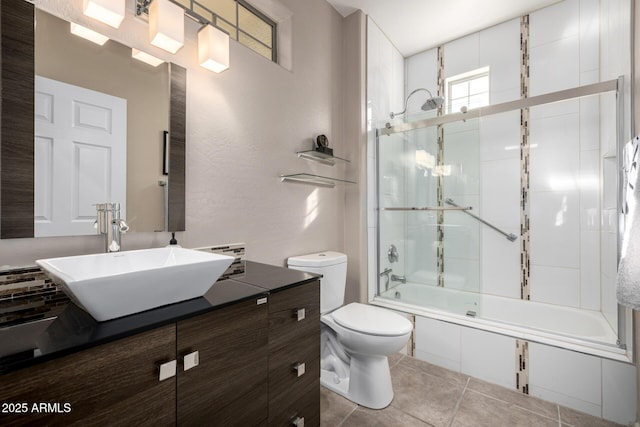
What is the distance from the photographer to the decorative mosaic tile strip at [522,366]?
Answer: 1.75 metres

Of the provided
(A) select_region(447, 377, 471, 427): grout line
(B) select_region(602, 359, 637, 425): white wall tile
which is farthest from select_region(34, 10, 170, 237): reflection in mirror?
(B) select_region(602, 359, 637, 425): white wall tile

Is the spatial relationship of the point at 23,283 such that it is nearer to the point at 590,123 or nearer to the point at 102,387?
the point at 102,387

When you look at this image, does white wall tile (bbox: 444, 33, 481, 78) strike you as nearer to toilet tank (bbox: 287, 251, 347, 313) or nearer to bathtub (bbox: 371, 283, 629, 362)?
bathtub (bbox: 371, 283, 629, 362)

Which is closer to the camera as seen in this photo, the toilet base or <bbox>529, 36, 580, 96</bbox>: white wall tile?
the toilet base

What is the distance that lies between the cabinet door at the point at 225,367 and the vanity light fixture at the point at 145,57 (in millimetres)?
1131

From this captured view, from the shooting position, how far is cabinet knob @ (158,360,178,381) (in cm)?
77

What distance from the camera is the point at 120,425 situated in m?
0.69

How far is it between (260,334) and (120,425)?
446 millimetres

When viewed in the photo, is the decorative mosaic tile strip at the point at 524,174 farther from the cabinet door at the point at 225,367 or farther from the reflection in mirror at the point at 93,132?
the reflection in mirror at the point at 93,132

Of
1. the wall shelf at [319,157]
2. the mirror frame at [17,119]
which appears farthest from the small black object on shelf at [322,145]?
the mirror frame at [17,119]

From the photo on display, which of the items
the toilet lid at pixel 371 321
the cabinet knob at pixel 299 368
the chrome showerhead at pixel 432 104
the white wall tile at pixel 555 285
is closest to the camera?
the cabinet knob at pixel 299 368

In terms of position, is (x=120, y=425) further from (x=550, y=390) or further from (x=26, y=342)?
(x=550, y=390)

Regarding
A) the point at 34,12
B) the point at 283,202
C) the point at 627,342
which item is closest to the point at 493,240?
the point at 627,342

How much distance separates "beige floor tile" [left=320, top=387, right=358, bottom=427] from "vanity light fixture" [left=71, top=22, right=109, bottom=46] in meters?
2.05
